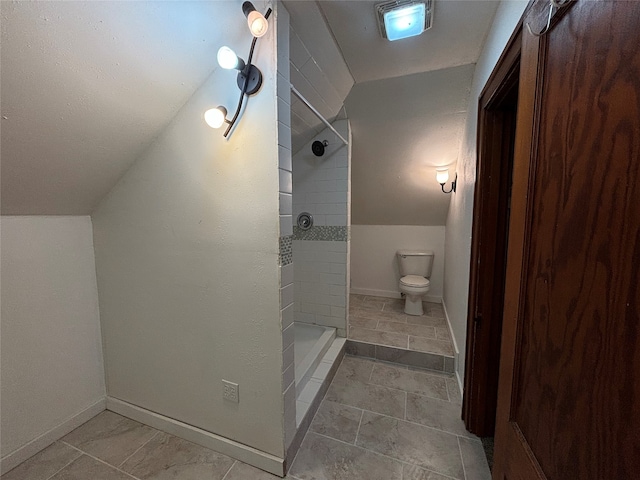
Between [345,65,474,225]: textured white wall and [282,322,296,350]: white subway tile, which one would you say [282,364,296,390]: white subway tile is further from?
[345,65,474,225]: textured white wall

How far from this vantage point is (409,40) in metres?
1.46

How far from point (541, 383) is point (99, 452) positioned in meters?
2.05

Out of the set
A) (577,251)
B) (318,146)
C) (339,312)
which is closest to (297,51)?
(318,146)

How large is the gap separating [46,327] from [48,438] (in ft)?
2.02

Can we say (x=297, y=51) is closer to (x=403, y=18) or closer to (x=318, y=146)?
(x=403, y=18)

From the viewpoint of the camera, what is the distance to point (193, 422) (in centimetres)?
144

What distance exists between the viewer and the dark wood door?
38 cm

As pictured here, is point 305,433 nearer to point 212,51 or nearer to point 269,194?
point 269,194

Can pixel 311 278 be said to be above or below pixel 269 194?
below

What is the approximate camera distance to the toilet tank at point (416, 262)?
3.24 m


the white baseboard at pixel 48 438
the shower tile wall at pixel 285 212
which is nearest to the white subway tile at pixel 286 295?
the shower tile wall at pixel 285 212

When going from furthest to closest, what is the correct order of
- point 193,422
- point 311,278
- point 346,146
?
point 311,278
point 346,146
point 193,422

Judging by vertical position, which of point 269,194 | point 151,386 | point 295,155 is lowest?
point 151,386

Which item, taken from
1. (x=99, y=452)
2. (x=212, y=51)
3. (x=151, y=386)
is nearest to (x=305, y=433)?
(x=151, y=386)
